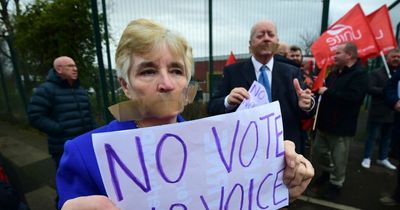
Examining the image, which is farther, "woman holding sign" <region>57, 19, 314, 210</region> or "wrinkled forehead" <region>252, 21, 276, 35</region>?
Answer: "wrinkled forehead" <region>252, 21, 276, 35</region>

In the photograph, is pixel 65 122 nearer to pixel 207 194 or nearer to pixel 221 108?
pixel 221 108

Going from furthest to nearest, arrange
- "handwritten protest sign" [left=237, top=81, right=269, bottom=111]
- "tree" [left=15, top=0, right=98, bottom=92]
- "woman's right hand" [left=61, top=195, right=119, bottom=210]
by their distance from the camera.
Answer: "tree" [left=15, top=0, right=98, bottom=92] < "handwritten protest sign" [left=237, top=81, right=269, bottom=111] < "woman's right hand" [left=61, top=195, right=119, bottom=210]

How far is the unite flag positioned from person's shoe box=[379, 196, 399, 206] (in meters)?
1.89

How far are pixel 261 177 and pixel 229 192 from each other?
13 cm

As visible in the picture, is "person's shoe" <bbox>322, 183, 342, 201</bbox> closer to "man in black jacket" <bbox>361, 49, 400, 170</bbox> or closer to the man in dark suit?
"man in black jacket" <bbox>361, 49, 400, 170</bbox>

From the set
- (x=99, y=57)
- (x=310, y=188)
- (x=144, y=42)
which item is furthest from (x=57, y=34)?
(x=144, y=42)

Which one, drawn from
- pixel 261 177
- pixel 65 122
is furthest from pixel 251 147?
pixel 65 122

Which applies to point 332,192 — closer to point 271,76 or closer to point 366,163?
point 366,163

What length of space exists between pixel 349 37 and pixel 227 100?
3.28 meters

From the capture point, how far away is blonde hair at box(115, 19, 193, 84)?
0.82 metres

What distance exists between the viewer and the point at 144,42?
0.82 m

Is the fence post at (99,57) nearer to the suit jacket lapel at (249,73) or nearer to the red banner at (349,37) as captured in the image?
the suit jacket lapel at (249,73)

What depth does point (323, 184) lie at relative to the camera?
3.92m

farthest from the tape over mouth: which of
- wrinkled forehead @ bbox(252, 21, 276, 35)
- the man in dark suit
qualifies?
wrinkled forehead @ bbox(252, 21, 276, 35)
